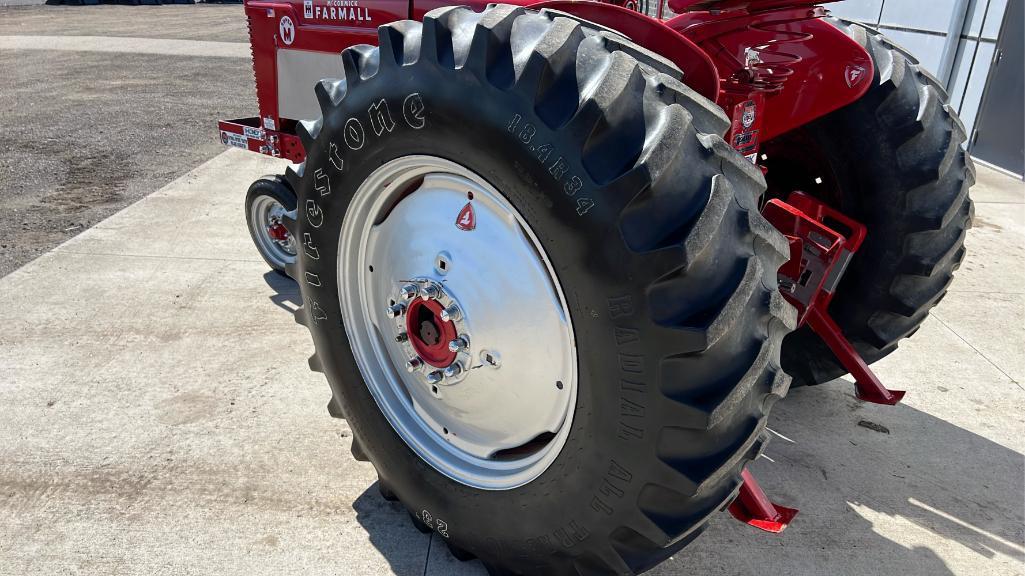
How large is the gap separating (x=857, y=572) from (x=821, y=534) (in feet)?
0.61

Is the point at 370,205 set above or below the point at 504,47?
below

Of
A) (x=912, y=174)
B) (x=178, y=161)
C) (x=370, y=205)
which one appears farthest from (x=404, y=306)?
(x=178, y=161)

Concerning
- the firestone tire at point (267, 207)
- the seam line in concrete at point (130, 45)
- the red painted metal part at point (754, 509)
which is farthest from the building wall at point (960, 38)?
the seam line in concrete at point (130, 45)

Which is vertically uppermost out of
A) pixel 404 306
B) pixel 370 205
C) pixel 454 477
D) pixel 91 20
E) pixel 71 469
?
pixel 370 205

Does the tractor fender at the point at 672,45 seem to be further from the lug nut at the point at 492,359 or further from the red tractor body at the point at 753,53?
the lug nut at the point at 492,359

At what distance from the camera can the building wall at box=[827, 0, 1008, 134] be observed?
7973 mm

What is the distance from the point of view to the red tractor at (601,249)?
63.5 inches

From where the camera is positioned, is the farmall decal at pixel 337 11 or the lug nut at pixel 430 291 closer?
the lug nut at pixel 430 291

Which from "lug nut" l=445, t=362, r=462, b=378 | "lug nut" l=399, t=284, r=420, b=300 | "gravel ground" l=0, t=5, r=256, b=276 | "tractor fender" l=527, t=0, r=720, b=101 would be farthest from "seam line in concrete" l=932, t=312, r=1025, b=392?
"gravel ground" l=0, t=5, r=256, b=276

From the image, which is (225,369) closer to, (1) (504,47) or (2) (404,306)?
(2) (404,306)

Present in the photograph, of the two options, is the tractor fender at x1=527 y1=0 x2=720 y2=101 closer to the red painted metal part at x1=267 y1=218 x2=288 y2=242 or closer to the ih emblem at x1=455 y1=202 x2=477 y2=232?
the ih emblem at x1=455 y1=202 x2=477 y2=232

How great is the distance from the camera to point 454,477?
2246 mm

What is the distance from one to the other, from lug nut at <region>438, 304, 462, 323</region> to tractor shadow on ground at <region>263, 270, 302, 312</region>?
7.17ft

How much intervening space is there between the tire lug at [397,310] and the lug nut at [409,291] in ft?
0.08
